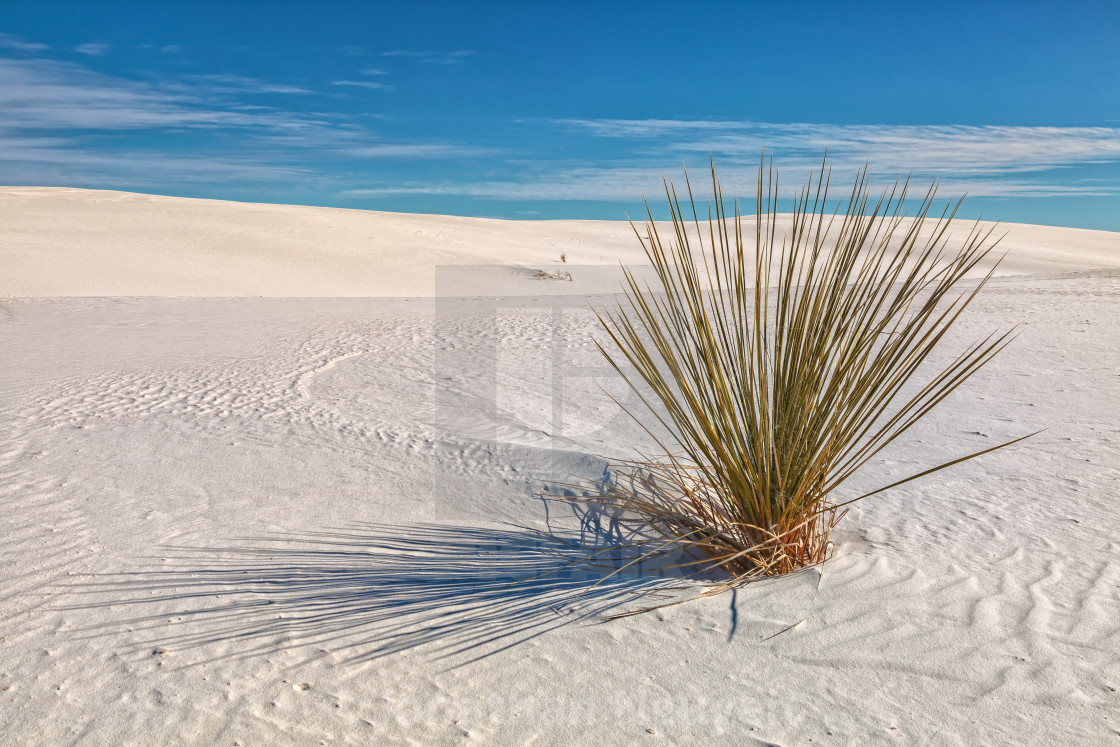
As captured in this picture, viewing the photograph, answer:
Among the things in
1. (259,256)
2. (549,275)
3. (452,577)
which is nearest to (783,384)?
(452,577)

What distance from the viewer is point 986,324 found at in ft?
27.1

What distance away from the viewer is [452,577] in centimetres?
291

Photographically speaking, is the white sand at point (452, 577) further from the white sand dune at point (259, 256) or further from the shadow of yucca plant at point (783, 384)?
the white sand dune at point (259, 256)

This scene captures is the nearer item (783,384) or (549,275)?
(783,384)

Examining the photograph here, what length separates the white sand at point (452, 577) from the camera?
7.07 ft

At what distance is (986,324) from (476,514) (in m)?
6.74

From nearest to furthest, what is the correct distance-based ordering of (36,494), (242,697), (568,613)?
(242,697)
(568,613)
(36,494)

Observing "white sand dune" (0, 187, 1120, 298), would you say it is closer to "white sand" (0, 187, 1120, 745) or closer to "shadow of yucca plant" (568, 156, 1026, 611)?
"white sand" (0, 187, 1120, 745)

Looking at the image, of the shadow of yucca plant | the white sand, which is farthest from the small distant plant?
the shadow of yucca plant

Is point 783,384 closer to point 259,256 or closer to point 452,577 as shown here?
point 452,577

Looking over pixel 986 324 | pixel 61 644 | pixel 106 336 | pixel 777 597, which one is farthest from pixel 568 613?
pixel 986 324

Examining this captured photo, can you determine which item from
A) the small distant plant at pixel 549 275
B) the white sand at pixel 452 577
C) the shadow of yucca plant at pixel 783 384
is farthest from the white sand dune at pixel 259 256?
the shadow of yucca plant at pixel 783 384

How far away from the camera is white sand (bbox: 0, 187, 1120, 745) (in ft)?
7.07

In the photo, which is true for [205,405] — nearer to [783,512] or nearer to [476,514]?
[476,514]
